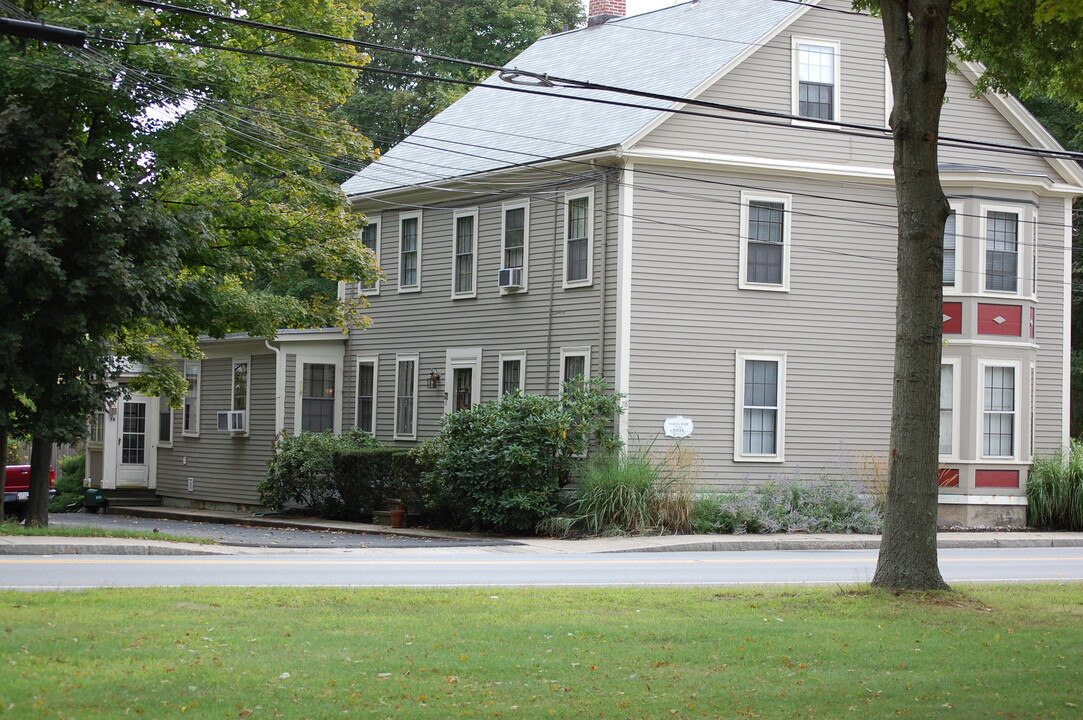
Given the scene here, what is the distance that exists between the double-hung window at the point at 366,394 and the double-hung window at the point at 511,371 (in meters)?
4.41

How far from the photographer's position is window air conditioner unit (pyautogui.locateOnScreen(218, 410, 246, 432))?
31672 mm

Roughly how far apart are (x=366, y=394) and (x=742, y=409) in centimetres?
976

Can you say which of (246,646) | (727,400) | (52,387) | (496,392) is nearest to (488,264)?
(496,392)

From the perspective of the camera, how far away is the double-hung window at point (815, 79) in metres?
25.5

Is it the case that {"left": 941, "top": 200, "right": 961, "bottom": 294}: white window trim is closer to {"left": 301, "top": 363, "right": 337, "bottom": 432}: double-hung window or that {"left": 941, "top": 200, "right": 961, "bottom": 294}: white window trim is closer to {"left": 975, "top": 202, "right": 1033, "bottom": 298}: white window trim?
{"left": 975, "top": 202, "right": 1033, "bottom": 298}: white window trim

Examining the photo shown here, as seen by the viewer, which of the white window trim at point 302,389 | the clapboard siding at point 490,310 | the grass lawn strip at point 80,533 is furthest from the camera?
the white window trim at point 302,389

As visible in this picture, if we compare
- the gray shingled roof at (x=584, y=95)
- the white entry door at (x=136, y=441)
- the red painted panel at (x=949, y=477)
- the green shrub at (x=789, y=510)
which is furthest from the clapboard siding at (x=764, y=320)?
the white entry door at (x=136, y=441)

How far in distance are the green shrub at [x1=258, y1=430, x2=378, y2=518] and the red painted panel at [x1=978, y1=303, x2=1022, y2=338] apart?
13.1 m

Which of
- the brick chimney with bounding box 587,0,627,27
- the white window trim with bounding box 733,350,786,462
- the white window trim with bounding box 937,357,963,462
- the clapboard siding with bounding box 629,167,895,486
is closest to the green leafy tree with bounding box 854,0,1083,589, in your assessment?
the clapboard siding with bounding box 629,167,895,486

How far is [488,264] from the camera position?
90.0ft

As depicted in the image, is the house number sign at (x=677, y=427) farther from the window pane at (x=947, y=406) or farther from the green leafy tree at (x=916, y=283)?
the green leafy tree at (x=916, y=283)

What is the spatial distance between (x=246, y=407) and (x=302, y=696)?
25.3m

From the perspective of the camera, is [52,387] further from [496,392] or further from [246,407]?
[246,407]

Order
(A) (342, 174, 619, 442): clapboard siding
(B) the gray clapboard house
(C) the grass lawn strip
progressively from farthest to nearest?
(A) (342, 174, 619, 442): clapboard siding → (B) the gray clapboard house → (C) the grass lawn strip
